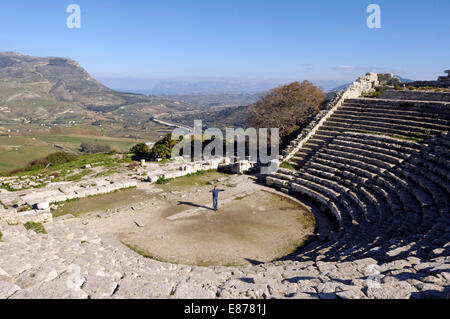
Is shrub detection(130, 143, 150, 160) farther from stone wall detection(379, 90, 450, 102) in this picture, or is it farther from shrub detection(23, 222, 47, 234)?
stone wall detection(379, 90, 450, 102)

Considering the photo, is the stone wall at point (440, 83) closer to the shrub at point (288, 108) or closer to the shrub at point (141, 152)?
the shrub at point (288, 108)

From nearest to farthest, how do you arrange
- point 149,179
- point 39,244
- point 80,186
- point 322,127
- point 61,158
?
1. point 39,244
2. point 80,186
3. point 149,179
4. point 322,127
5. point 61,158


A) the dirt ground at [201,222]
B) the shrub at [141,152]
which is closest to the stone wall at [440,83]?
the dirt ground at [201,222]

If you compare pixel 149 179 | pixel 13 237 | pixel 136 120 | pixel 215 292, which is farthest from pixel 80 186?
pixel 136 120

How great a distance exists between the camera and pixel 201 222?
467 inches

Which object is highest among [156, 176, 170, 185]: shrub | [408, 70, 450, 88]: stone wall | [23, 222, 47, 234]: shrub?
[408, 70, 450, 88]: stone wall

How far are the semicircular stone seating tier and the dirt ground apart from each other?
1.37m

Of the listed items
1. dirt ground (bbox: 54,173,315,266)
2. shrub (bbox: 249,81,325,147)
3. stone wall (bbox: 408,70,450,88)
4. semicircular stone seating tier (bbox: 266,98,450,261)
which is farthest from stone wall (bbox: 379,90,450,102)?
dirt ground (bbox: 54,173,315,266)

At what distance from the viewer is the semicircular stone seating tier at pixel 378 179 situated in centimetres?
786

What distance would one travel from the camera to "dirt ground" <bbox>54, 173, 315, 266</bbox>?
9.59m

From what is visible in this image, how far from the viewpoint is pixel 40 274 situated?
524cm

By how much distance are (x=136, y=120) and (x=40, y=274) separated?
158 metres
